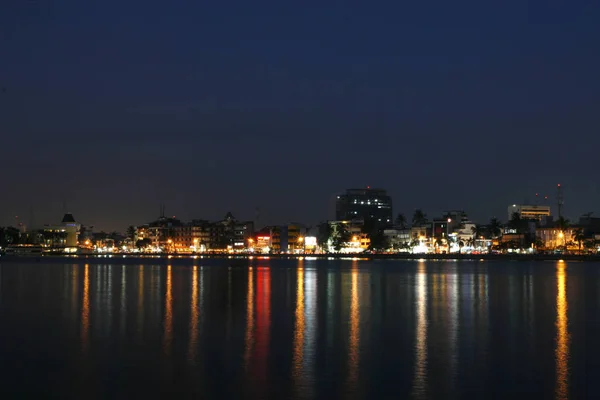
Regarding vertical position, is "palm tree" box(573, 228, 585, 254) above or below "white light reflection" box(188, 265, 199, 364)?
above

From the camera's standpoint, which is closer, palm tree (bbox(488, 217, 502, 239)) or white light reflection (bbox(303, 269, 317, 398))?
white light reflection (bbox(303, 269, 317, 398))

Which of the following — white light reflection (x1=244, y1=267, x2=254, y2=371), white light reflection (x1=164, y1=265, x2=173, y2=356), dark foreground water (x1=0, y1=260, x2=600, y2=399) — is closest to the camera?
dark foreground water (x1=0, y1=260, x2=600, y2=399)

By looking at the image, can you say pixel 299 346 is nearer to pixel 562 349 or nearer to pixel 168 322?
pixel 562 349

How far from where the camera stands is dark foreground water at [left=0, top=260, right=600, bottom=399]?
760 inches

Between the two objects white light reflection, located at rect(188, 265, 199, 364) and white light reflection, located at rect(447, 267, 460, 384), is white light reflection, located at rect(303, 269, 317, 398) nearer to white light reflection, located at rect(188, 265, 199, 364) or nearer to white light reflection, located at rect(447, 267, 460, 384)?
white light reflection, located at rect(188, 265, 199, 364)

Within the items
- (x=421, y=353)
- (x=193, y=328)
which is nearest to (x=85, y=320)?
(x=193, y=328)

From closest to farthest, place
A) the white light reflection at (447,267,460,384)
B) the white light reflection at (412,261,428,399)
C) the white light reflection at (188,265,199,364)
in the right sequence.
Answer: the white light reflection at (412,261,428,399)
the white light reflection at (447,267,460,384)
the white light reflection at (188,265,199,364)

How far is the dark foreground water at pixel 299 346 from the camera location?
1930 cm

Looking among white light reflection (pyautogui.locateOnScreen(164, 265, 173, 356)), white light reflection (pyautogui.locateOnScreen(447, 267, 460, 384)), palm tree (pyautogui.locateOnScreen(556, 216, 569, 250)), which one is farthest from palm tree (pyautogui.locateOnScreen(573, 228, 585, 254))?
white light reflection (pyautogui.locateOnScreen(164, 265, 173, 356))

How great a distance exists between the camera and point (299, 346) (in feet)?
84.2

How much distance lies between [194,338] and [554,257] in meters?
137

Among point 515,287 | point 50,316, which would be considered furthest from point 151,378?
point 515,287

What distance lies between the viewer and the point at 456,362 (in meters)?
22.9

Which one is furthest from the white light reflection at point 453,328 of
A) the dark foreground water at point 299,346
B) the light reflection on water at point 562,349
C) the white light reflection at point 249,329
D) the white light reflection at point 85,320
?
the white light reflection at point 85,320
